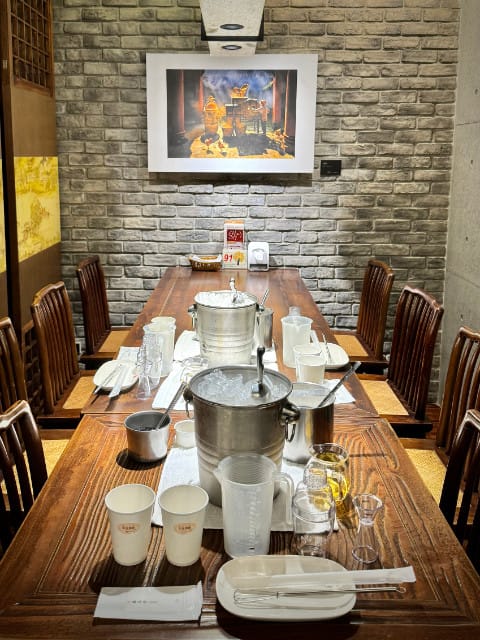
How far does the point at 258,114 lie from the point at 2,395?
2.26m


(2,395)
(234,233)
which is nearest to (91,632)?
(2,395)

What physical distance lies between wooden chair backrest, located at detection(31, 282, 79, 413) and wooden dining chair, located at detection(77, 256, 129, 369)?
262mm

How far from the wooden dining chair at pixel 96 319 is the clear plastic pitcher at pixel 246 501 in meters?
1.98

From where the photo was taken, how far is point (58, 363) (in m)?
2.65

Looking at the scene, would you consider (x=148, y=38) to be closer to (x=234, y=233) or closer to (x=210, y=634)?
(x=234, y=233)

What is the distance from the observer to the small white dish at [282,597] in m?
1.00

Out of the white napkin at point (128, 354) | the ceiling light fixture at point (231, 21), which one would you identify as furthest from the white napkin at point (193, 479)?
the ceiling light fixture at point (231, 21)

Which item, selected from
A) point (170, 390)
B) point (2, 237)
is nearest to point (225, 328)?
point (170, 390)

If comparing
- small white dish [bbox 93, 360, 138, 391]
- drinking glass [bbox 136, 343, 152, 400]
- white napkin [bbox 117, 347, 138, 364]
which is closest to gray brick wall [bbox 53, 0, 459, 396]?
white napkin [bbox 117, 347, 138, 364]

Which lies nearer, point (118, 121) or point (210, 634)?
point (210, 634)

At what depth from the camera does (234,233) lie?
371 cm

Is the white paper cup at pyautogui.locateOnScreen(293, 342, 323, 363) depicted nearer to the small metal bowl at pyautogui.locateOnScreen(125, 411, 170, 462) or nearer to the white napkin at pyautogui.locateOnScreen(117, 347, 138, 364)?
the white napkin at pyautogui.locateOnScreen(117, 347, 138, 364)

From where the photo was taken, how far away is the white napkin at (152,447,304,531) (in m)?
1.24

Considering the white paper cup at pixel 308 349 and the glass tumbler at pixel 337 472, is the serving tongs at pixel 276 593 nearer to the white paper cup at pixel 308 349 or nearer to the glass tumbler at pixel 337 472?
A: the glass tumbler at pixel 337 472
